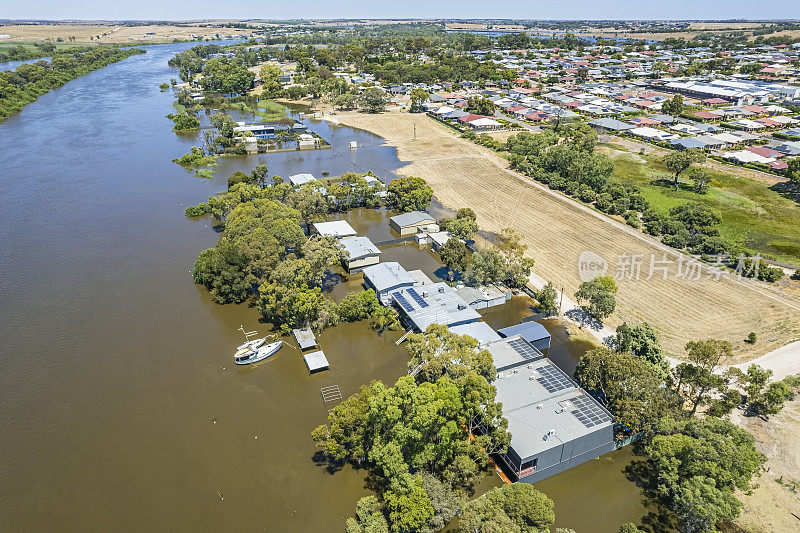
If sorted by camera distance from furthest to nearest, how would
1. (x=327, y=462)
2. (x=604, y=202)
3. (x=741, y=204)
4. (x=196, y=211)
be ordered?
(x=741, y=204) < (x=604, y=202) < (x=196, y=211) < (x=327, y=462)

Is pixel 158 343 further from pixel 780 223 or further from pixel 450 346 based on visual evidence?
pixel 780 223

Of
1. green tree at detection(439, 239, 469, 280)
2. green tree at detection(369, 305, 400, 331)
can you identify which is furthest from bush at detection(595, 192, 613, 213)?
green tree at detection(369, 305, 400, 331)

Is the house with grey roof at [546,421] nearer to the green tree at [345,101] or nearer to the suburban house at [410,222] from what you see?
the suburban house at [410,222]

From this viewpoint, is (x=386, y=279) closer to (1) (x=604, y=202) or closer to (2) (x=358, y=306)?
(2) (x=358, y=306)

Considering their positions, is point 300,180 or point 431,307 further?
point 300,180

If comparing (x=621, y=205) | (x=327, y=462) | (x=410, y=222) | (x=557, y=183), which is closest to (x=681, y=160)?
(x=621, y=205)
